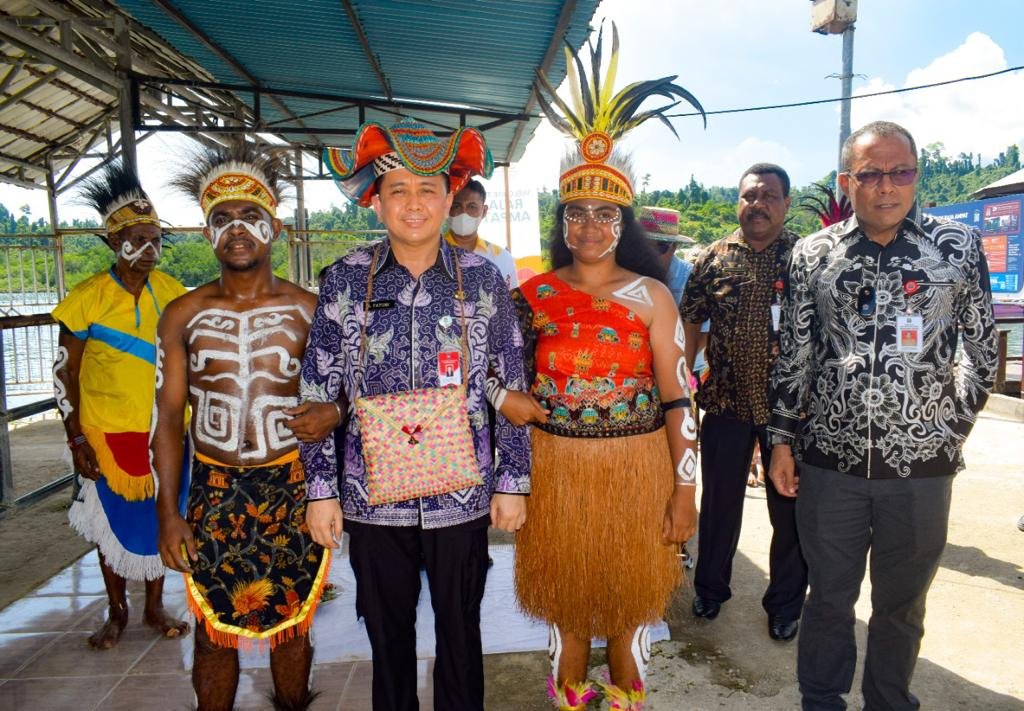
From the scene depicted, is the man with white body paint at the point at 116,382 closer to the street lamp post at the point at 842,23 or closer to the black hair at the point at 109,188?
the black hair at the point at 109,188

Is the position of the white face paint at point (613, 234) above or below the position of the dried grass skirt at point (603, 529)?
above

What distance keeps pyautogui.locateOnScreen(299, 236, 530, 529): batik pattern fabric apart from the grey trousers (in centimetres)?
110

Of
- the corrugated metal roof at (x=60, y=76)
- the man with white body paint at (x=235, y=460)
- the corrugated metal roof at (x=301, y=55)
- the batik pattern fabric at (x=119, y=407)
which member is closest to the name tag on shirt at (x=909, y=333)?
the man with white body paint at (x=235, y=460)

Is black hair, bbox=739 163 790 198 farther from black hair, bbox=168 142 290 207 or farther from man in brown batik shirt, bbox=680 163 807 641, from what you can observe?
black hair, bbox=168 142 290 207

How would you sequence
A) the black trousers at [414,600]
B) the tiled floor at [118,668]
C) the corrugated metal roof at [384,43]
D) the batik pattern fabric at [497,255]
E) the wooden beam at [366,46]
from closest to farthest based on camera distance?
1. the black trousers at [414,600]
2. the tiled floor at [118,668]
3. the batik pattern fabric at [497,255]
4. the corrugated metal roof at [384,43]
5. the wooden beam at [366,46]

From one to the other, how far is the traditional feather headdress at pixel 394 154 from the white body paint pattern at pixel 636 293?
67 cm

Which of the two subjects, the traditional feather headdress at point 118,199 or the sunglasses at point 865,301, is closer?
the sunglasses at point 865,301

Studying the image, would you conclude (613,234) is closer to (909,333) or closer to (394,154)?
(394,154)

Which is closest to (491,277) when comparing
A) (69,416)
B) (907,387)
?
(907,387)

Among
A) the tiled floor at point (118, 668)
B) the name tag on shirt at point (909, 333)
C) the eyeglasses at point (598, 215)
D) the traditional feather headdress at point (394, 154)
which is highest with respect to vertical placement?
the traditional feather headdress at point (394, 154)

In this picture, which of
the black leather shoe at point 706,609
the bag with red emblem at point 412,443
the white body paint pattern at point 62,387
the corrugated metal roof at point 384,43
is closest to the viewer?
the bag with red emblem at point 412,443

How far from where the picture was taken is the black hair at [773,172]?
3353 mm

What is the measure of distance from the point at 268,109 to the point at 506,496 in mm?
10616

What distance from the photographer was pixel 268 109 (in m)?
11.0
